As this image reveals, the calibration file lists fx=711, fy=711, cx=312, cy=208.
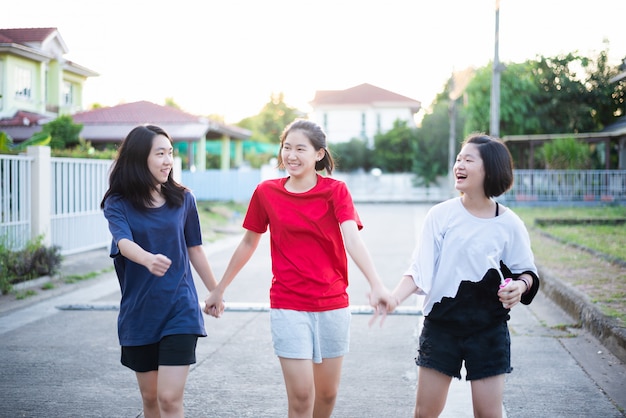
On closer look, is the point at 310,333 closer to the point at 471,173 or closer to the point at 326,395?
the point at 326,395

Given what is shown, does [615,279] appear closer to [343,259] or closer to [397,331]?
[397,331]

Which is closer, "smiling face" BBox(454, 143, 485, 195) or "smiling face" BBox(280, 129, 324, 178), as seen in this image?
"smiling face" BBox(454, 143, 485, 195)

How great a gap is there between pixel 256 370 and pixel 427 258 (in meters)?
2.85

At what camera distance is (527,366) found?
5988 mm

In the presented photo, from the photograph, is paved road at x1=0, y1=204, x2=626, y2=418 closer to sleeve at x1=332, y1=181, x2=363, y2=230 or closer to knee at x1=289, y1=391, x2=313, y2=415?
knee at x1=289, y1=391, x2=313, y2=415

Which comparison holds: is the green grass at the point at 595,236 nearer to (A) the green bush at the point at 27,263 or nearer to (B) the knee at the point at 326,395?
(B) the knee at the point at 326,395

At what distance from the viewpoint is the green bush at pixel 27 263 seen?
376 inches

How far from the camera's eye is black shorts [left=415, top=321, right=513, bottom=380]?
3.31 m

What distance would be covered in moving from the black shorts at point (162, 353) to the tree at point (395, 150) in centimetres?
4306

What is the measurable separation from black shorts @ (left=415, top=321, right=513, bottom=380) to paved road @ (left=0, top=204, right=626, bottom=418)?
5.05 feet

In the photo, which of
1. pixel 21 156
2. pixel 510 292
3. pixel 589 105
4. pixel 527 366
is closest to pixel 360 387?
pixel 527 366

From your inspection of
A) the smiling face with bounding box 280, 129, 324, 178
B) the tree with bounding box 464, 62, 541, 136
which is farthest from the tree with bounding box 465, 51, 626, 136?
the smiling face with bounding box 280, 129, 324, 178

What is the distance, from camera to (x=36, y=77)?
3136 centimetres

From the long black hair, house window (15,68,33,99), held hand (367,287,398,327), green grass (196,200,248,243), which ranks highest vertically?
house window (15,68,33,99)
